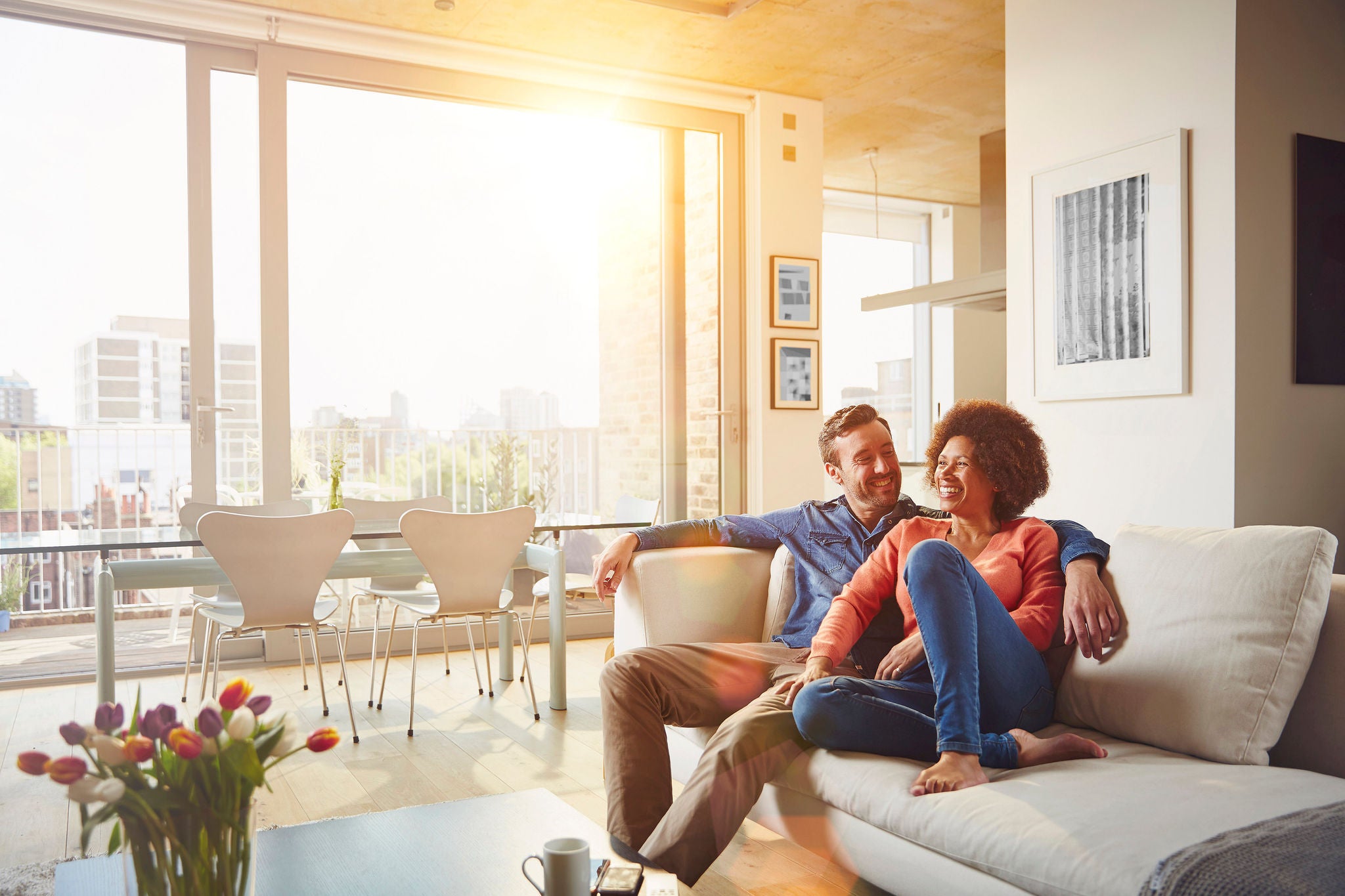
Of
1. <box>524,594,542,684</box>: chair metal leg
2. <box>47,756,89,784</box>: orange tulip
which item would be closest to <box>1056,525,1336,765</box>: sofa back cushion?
<box>47,756,89,784</box>: orange tulip

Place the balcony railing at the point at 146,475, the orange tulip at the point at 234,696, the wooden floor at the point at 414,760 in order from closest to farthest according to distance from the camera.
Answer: the orange tulip at the point at 234,696 → the wooden floor at the point at 414,760 → the balcony railing at the point at 146,475

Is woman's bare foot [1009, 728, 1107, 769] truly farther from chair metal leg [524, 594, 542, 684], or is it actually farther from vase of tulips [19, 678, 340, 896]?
chair metal leg [524, 594, 542, 684]

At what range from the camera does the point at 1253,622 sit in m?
1.76

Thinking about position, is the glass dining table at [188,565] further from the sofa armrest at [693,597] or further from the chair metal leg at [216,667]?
the sofa armrest at [693,597]

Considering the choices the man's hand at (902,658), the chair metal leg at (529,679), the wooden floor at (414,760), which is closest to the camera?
the man's hand at (902,658)

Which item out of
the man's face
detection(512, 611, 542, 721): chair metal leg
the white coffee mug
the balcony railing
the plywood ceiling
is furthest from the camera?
the plywood ceiling

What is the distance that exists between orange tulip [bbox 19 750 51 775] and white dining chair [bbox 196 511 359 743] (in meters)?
2.17

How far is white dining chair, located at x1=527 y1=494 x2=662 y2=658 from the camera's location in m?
4.29

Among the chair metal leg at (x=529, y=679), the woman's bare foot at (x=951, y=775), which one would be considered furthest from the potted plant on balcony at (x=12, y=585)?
the woman's bare foot at (x=951, y=775)

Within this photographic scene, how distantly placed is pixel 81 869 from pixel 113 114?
12.7ft

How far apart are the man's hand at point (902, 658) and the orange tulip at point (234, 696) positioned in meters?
1.28

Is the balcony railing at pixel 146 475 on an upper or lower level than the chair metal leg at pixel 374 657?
upper

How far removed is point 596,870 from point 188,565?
2547 mm

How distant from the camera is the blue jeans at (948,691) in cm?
177
